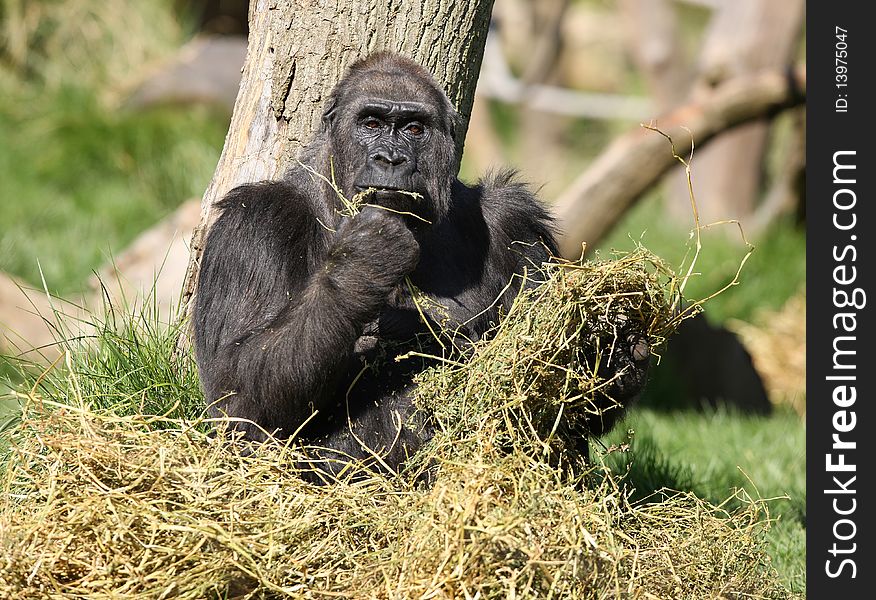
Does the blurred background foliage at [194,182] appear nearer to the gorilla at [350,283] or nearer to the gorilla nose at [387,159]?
the gorilla at [350,283]

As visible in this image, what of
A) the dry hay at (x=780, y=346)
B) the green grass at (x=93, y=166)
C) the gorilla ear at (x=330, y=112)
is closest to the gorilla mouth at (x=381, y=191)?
the gorilla ear at (x=330, y=112)

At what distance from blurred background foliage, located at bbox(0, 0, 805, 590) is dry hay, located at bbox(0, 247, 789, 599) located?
4.98 ft

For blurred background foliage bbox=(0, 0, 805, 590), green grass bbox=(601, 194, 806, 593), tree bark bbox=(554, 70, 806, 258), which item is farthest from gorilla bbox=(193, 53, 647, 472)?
tree bark bbox=(554, 70, 806, 258)

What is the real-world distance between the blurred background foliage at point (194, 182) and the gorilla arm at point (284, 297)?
196cm

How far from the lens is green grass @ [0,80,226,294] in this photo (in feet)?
31.2

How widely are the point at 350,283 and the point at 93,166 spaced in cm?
781

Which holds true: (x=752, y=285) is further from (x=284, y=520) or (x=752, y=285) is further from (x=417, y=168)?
(x=284, y=520)

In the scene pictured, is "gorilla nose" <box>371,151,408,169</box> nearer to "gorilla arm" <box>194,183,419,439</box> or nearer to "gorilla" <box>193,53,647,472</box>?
"gorilla" <box>193,53,647,472</box>

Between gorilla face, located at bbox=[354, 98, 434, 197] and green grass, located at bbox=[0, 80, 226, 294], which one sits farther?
green grass, located at bbox=[0, 80, 226, 294]

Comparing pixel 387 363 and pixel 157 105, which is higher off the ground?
pixel 157 105

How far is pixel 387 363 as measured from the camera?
3.97 m

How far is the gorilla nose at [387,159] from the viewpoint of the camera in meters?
3.83
